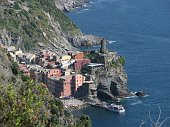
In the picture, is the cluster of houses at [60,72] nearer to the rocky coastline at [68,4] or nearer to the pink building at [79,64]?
the pink building at [79,64]

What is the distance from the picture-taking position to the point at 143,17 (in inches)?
3868

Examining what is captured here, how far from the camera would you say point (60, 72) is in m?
53.7

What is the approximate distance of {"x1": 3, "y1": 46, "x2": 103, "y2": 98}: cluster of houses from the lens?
5203 cm

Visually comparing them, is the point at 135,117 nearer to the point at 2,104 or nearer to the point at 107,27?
the point at 2,104

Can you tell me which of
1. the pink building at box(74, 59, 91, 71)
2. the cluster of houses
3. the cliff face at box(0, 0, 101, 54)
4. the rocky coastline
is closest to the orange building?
the cluster of houses

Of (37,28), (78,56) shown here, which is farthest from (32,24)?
(78,56)

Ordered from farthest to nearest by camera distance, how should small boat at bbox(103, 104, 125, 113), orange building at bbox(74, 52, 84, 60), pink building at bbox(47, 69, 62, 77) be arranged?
orange building at bbox(74, 52, 84, 60), pink building at bbox(47, 69, 62, 77), small boat at bbox(103, 104, 125, 113)

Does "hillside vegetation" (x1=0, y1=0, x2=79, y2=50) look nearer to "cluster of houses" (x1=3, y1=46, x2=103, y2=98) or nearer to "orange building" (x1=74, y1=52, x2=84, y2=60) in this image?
"cluster of houses" (x1=3, y1=46, x2=103, y2=98)

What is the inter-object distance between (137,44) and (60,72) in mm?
24774

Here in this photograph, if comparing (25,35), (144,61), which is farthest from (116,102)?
(25,35)

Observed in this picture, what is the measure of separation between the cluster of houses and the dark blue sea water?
3.98 m

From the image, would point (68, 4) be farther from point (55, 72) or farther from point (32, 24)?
point (55, 72)

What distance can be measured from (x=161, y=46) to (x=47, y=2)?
1834 centimetres

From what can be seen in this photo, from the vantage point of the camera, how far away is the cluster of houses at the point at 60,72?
5203cm
